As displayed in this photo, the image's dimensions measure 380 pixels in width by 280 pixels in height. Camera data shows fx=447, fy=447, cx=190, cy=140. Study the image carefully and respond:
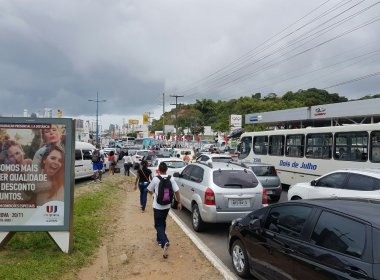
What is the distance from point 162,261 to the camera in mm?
8039

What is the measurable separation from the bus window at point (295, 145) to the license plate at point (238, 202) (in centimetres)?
996

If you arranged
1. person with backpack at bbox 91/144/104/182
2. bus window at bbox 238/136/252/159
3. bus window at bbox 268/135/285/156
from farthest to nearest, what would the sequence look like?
bus window at bbox 238/136/252/159 < person with backpack at bbox 91/144/104/182 < bus window at bbox 268/135/285/156

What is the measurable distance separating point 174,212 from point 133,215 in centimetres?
139

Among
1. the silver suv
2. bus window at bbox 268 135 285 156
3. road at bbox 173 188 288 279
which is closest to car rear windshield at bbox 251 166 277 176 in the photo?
road at bbox 173 188 288 279

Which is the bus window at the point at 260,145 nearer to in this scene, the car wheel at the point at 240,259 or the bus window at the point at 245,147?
the bus window at the point at 245,147

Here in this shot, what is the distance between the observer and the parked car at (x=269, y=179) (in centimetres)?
1609

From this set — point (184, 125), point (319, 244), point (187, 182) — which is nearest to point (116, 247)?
point (187, 182)

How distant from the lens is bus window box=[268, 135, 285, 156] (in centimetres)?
2145

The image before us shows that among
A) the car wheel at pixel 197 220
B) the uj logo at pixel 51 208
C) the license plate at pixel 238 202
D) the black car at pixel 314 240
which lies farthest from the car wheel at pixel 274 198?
the uj logo at pixel 51 208

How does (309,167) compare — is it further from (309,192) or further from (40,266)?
(40,266)

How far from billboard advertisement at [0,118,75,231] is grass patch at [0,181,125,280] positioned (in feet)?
1.65

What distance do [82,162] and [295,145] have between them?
1153 centimetres

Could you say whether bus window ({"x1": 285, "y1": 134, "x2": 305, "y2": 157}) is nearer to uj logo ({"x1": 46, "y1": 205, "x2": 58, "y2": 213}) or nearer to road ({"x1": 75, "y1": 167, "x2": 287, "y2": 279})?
road ({"x1": 75, "y1": 167, "x2": 287, "y2": 279})

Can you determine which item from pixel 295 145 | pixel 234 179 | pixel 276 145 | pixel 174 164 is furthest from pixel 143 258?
pixel 276 145
